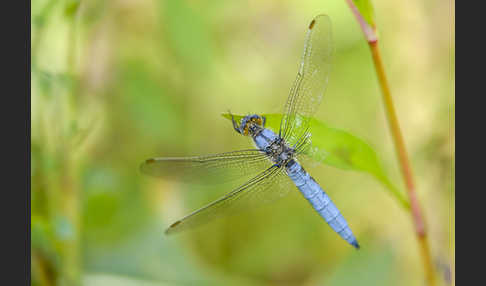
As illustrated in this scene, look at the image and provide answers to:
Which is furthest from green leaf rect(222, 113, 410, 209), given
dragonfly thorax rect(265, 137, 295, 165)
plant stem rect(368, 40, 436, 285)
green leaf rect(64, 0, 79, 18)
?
green leaf rect(64, 0, 79, 18)

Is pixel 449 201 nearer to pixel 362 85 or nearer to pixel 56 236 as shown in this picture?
pixel 362 85

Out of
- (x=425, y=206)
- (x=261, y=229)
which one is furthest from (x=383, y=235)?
(x=261, y=229)

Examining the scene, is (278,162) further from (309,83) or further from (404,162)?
(404,162)

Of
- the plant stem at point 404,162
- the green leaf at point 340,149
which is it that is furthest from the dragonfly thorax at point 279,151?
the plant stem at point 404,162

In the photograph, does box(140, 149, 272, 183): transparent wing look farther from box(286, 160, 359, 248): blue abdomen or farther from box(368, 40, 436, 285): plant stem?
box(368, 40, 436, 285): plant stem

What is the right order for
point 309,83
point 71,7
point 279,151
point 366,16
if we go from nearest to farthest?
point 366,16 < point 71,7 < point 309,83 < point 279,151

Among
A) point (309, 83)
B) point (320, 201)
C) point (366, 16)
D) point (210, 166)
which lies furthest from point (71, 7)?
point (320, 201)
